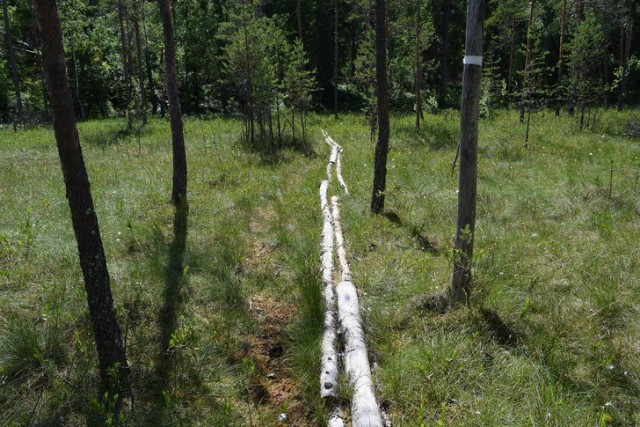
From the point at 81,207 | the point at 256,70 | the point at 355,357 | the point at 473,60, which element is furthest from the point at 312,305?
the point at 256,70

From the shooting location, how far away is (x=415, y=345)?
433 centimetres

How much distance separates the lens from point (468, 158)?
4.89m

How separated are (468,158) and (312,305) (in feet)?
8.14

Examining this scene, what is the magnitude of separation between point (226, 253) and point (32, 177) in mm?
8116

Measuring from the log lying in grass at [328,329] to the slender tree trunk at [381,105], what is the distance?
1445mm

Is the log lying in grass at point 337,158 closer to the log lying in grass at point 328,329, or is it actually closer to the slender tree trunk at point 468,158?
the log lying in grass at point 328,329

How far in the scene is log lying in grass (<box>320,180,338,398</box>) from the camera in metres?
3.88

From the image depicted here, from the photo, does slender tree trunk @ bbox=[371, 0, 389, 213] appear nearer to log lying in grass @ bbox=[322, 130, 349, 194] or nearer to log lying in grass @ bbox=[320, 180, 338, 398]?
log lying in grass @ bbox=[320, 180, 338, 398]

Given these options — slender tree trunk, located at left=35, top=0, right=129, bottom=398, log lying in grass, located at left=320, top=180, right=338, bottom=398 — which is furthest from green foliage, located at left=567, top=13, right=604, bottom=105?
slender tree trunk, located at left=35, top=0, right=129, bottom=398

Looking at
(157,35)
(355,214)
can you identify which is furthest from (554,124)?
(157,35)

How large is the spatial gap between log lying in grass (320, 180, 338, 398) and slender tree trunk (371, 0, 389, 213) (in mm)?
1445

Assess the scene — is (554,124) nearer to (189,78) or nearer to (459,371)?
(459,371)

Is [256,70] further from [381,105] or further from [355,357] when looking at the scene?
[355,357]

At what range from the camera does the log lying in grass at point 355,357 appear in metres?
3.44
